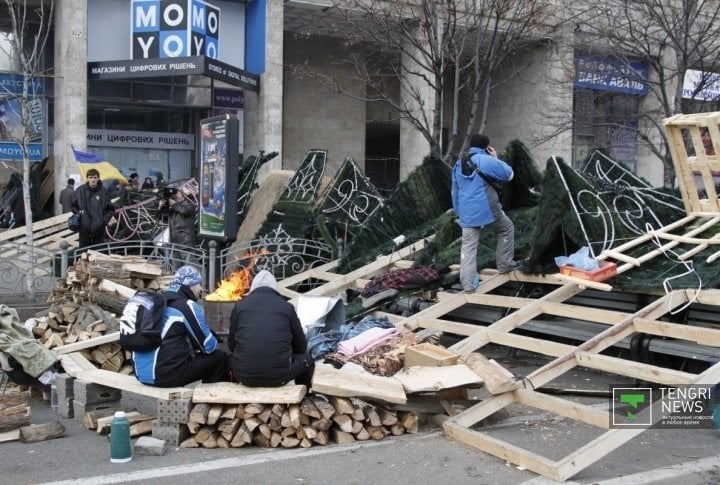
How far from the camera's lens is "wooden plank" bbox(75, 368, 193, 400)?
5.96m

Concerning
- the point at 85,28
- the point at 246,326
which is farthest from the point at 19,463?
the point at 85,28

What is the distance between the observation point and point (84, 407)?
6613 mm

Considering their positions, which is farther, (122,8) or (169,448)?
(122,8)

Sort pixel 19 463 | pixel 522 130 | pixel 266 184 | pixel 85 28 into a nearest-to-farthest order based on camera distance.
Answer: pixel 19 463 < pixel 266 184 < pixel 85 28 < pixel 522 130

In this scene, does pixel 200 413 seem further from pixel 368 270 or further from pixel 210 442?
pixel 368 270

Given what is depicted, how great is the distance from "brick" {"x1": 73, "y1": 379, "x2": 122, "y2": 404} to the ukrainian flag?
1151cm

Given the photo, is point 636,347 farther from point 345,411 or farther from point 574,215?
point 345,411

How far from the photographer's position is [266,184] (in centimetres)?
1503

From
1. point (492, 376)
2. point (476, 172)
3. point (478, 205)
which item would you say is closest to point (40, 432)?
point (492, 376)

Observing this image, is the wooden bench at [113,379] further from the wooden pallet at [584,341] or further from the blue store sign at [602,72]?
the blue store sign at [602,72]

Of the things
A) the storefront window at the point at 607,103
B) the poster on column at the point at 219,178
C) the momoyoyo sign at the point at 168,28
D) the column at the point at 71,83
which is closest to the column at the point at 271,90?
the momoyoyo sign at the point at 168,28

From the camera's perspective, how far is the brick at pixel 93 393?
660 cm

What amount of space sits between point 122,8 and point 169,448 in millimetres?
17931

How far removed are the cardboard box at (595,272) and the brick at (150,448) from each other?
4.31 m
